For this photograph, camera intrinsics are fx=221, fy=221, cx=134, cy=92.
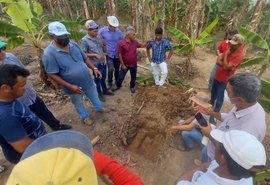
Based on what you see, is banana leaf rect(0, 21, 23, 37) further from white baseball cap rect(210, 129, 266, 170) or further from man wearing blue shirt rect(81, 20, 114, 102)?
white baseball cap rect(210, 129, 266, 170)

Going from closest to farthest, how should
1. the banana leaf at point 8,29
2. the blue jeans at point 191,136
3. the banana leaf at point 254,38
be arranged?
1. the blue jeans at point 191,136
2. the banana leaf at point 254,38
3. the banana leaf at point 8,29

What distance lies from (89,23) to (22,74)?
2173mm

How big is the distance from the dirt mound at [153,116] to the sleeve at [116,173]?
2334 millimetres

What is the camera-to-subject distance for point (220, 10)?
10500 millimetres

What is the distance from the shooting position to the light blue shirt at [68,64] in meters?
3.27

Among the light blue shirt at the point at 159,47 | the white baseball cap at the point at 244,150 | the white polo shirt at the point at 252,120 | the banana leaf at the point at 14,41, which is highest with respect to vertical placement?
the white baseball cap at the point at 244,150

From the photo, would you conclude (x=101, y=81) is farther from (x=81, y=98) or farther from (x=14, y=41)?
(x=14, y=41)

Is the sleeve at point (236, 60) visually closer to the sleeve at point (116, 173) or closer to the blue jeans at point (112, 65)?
the blue jeans at point (112, 65)

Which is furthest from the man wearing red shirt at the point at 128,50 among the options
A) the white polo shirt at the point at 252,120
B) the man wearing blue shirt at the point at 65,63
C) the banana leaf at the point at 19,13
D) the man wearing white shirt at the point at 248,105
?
the white polo shirt at the point at 252,120

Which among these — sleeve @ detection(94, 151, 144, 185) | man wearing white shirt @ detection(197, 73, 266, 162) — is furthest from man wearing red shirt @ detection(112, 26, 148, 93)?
sleeve @ detection(94, 151, 144, 185)

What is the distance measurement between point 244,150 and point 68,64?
2726 mm

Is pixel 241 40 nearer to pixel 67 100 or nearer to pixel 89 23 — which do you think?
pixel 89 23

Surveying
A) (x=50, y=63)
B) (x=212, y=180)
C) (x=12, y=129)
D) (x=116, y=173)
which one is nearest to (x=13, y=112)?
(x=12, y=129)

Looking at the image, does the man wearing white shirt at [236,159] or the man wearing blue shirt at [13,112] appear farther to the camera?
the man wearing blue shirt at [13,112]
